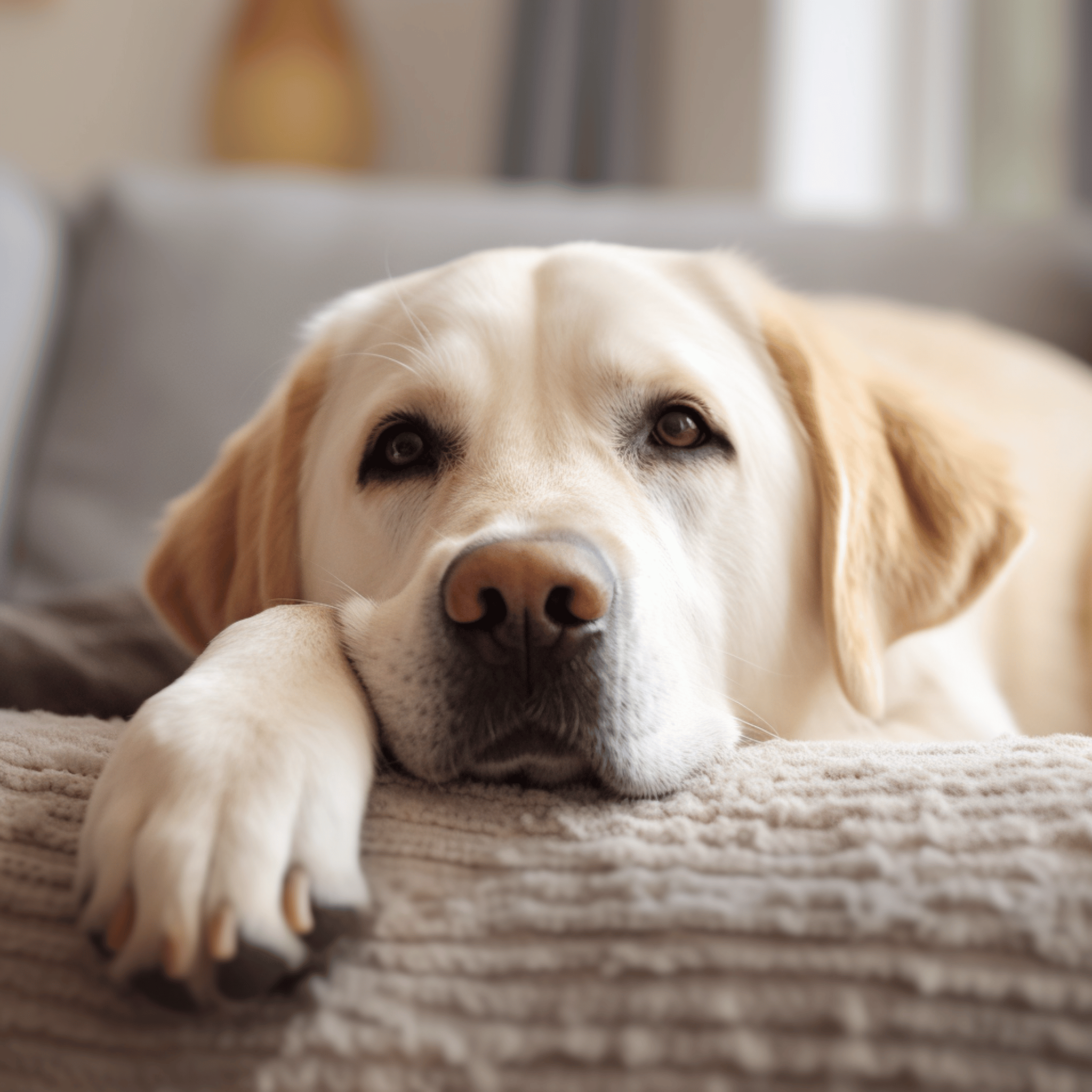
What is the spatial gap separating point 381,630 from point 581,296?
0.67 metres

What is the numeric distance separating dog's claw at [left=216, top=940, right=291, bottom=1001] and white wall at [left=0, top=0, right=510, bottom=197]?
5288mm

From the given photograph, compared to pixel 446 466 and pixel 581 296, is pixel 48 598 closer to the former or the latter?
pixel 446 466

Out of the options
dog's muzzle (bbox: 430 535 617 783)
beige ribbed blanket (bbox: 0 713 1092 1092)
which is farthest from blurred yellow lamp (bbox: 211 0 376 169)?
beige ribbed blanket (bbox: 0 713 1092 1092)

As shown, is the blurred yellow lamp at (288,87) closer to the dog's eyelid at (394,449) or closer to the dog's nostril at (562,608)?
the dog's eyelid at (394,449)

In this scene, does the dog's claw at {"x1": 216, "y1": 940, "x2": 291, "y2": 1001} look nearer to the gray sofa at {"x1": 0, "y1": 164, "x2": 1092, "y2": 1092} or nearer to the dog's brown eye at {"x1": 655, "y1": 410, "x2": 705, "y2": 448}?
the gray sofa at {"x1": 0, "y1": 164, "x2": 1092, "y2": 1092}

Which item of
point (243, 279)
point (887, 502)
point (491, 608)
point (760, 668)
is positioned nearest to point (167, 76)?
point (243, 279)

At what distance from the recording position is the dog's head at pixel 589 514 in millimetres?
1067

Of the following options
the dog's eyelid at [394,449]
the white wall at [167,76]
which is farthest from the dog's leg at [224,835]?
the white wall at [167,76]

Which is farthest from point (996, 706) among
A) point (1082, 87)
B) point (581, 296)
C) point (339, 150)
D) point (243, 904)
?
point (339, 150)

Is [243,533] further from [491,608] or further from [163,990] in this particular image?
[163,990]

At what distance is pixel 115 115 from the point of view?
5.49 meters

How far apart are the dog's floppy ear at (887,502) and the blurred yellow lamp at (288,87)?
3872 mm

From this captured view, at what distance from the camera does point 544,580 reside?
999mm

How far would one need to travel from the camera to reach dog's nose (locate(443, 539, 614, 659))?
1000 mm
